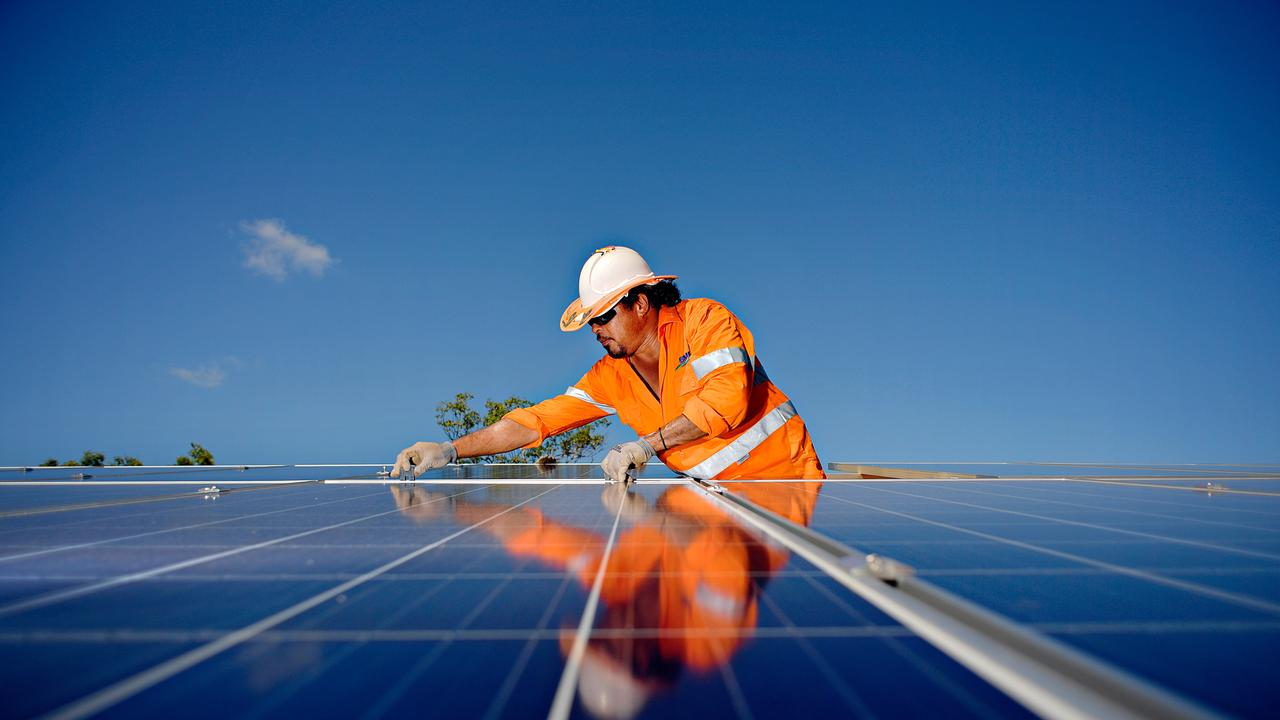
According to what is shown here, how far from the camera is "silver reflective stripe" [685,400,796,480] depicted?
576cm

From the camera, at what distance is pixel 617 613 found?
1269 mm

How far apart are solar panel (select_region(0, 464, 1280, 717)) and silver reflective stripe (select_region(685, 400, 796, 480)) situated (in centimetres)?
304

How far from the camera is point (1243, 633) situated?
1180mm

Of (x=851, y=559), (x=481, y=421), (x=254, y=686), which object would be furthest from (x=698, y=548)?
(x=481, y=421)

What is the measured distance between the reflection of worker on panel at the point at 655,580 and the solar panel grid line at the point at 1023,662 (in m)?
0.33

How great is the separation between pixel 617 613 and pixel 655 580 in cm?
27

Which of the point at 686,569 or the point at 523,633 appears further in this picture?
the point at 686,569

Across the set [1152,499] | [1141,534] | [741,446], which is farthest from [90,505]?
[1152,499]

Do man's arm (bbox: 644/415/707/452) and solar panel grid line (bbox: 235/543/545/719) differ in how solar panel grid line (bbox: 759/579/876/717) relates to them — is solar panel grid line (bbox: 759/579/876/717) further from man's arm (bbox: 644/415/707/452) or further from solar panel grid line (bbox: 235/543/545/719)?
man's arm (bbox: 644/415/707/452)

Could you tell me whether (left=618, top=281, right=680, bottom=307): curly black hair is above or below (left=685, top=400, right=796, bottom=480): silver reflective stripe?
above

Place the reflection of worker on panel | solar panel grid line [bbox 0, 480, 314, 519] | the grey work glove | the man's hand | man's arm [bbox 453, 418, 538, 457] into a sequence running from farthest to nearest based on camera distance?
man's arm [bbox 453, 418, 538, 457], the man's hand, the grey work glove, solar panel grid line [bbox 0, 480, 314, 519], the reflection of worker on panel

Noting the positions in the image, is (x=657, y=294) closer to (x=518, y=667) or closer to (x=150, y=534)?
(x=150, y=534)

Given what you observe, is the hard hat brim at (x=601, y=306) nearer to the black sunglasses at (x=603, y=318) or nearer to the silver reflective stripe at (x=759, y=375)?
the black sunglasses at (x=603, y=318)

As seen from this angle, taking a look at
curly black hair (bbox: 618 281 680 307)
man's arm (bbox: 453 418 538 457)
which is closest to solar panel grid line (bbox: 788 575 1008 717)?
curly black hair (bbox: 618 281 680 307)
